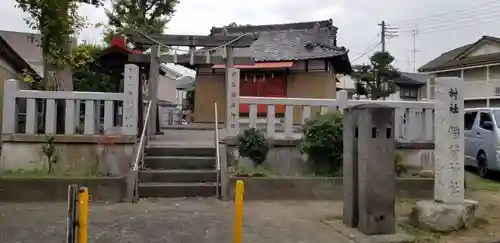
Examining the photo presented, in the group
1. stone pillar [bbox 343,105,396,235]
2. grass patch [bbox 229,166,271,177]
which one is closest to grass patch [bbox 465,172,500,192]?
grass patch [bbox 229,166,271,177]

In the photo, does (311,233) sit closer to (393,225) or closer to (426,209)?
(393,225)

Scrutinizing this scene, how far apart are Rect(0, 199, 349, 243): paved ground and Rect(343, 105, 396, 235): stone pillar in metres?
0.51

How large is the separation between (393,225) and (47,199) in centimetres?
592

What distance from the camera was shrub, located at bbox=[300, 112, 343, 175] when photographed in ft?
30.5

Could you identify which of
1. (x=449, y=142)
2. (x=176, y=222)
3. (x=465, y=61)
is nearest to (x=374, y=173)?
(x=449, y=142)

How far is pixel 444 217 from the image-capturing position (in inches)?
259

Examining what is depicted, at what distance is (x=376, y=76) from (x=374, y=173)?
25.3 metres

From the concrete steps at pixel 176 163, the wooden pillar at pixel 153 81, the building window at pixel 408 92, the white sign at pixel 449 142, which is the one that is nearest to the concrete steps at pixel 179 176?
the concrete steps at pixel 176 163

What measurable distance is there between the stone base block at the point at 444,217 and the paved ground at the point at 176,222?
1.34m

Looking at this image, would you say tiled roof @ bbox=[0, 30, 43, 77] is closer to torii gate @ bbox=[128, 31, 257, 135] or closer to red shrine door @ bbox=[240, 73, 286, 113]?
red shrine door @ bbox=[240, 73, 286, 113]

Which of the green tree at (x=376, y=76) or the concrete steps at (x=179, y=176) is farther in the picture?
the green tree at (x=376, y=76)

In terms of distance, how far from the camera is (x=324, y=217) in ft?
24.7

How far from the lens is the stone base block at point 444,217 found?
21.5 feet

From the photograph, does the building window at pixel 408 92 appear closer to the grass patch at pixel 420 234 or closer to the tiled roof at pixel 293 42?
the tiled roof at pixel 293 42
